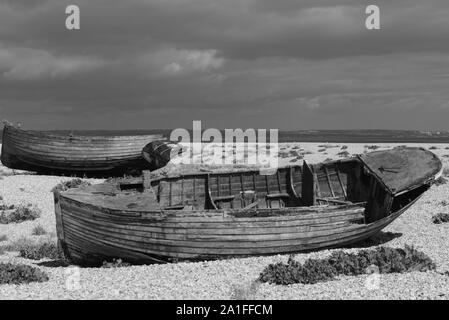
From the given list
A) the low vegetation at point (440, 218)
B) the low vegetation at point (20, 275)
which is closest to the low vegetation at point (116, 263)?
the low vegetation at point (20, 275)

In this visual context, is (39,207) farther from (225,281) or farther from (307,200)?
(225,281)

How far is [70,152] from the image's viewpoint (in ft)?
112

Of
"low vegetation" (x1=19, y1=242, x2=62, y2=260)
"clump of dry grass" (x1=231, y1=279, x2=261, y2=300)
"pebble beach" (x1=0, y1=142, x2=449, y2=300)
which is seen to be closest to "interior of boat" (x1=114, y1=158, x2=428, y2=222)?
"pebble beach" (x1=0, y1=142, x2=449, y2=300)

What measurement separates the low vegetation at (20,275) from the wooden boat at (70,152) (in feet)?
70.9

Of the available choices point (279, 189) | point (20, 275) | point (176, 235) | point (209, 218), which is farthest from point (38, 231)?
point (279, 189)

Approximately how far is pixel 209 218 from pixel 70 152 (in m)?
A: 22.1

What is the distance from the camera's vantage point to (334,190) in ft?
66.2

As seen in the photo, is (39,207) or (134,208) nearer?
(134,208)

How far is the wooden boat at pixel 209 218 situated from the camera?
14.2 m

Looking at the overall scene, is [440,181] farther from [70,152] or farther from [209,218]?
[70,152]

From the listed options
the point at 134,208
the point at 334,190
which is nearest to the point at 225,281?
the point at 134,208

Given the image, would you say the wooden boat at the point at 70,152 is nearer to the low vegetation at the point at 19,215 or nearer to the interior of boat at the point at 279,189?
the low vegetation at the point at 19,215

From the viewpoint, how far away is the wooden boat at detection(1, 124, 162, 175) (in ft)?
112

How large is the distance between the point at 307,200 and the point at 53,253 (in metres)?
8.65
